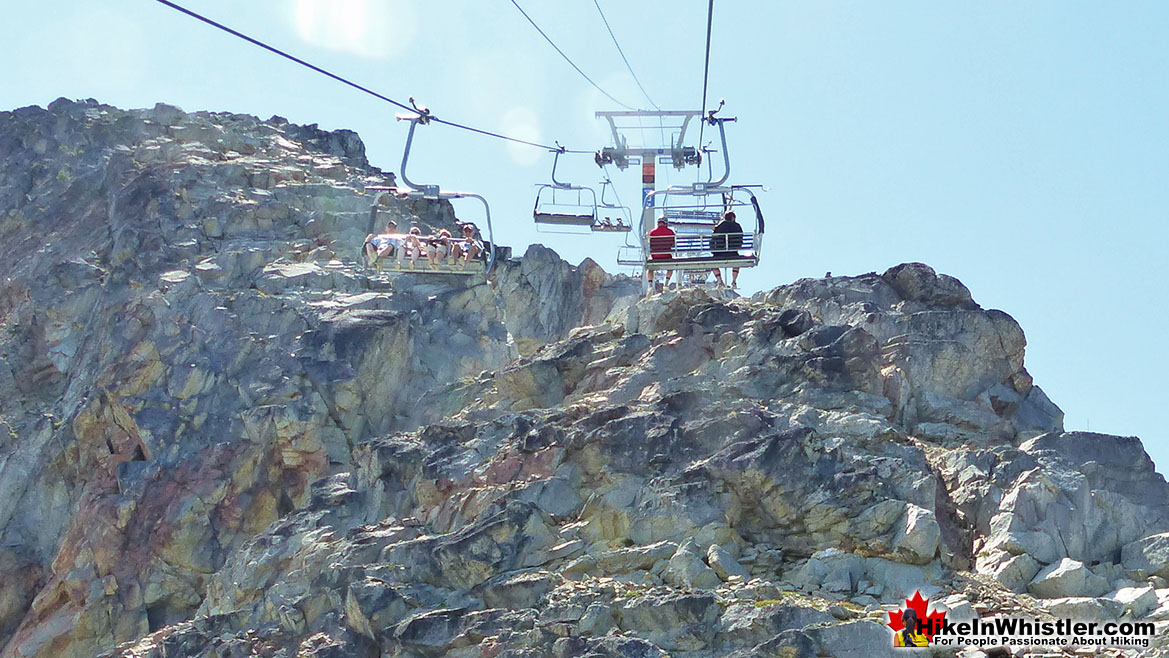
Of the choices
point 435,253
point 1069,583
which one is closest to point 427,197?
point 435,253

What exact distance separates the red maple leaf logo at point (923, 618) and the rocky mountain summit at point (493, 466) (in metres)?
0.34

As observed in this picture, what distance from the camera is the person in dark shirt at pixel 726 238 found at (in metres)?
36.0

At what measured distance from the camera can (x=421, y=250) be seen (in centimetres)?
4009

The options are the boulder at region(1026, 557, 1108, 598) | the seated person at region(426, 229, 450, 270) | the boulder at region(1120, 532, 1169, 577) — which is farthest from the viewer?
the seated person at region(426, 229, 450, 270)

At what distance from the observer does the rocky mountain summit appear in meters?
30.2

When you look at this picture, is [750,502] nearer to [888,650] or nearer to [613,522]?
[613,522]

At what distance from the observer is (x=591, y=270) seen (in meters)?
65.0

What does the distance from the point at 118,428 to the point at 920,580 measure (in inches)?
1063

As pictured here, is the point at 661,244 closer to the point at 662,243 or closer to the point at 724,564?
the point at 662,243

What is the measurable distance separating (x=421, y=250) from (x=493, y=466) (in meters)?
6.54

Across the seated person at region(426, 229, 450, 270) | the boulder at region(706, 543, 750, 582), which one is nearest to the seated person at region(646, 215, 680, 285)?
the seated person at region(426, 229, 450, 270)

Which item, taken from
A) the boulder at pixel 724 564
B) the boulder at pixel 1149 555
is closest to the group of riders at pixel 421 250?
the boulder at pixel 724 564

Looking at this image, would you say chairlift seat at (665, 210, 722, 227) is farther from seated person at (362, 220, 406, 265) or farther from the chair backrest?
seated person at (362, 220, 406, 265)

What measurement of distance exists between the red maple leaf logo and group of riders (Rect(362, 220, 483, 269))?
15653 mm
